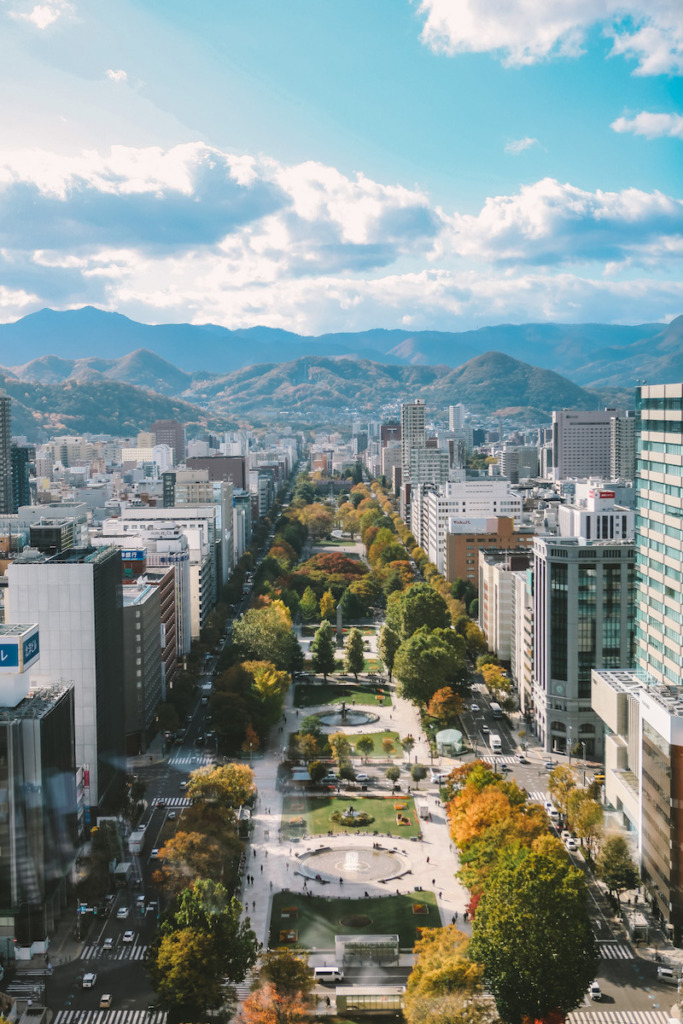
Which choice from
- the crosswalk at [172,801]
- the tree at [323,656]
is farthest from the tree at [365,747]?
the tree at [323,656]

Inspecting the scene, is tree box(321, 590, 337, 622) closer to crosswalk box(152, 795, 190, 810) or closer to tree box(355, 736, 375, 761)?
tree box(355, 736, 375, 761)

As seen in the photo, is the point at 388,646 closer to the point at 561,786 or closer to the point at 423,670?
the point at 423,670

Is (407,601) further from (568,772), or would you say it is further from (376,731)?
(568,772)

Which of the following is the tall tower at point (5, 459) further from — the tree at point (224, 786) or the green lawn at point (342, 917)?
the green lawn at point (342, 917)

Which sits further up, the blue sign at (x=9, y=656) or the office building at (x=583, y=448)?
the office building at (x=583, y=448)

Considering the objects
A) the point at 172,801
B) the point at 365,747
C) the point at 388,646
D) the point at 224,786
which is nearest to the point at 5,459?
the point at 388,646
